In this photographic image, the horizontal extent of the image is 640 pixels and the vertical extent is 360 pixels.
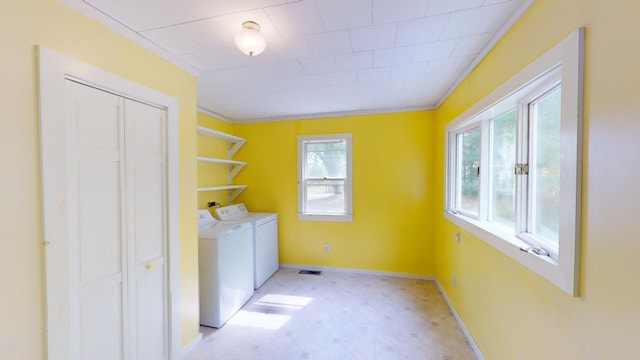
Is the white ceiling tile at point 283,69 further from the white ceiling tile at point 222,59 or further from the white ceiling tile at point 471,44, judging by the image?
the white ceiling tile at point 471,44

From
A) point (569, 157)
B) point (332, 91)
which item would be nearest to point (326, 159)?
point (332, 91)

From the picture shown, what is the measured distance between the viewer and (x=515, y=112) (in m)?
1.64

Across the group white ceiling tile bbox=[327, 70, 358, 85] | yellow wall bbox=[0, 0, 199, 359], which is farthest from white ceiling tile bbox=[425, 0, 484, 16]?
yellow wall bbox=[0, 0, 199, 359]

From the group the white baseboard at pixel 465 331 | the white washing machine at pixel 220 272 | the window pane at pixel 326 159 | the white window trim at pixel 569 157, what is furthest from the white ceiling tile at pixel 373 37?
the white baseboard at pixel 465 331

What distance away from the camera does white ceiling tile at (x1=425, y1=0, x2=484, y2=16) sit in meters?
1.29

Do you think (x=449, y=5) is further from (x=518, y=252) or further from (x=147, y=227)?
(x=147, y=227)

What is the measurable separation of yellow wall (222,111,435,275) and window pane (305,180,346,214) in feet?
0.68

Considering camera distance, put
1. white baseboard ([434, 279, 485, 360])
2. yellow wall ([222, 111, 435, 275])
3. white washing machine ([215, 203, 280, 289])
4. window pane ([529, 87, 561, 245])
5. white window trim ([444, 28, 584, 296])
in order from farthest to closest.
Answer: yellow wall ([222, 111, 435, 275])
white washing machine ([215, 203, 280, 289])
white baseboard ([434, 279, 485, 360])
window pane ([529, 87, 561, 245])
white window trim ([444, 28, 584, 296])

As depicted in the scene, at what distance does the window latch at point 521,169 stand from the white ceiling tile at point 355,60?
130cm

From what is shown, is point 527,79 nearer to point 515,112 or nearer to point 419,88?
point 515,112

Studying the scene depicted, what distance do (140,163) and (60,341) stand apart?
1.02 metres

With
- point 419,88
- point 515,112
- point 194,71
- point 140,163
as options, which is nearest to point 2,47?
point 140,163

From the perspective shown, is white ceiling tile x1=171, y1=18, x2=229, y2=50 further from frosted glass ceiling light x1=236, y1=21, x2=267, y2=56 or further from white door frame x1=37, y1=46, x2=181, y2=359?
white door frame x1=37, y1=46, x2=181, y2=359

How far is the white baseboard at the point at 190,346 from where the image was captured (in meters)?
1.97
